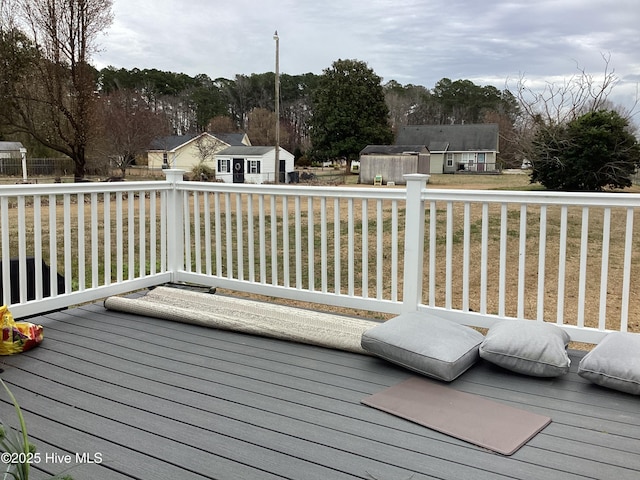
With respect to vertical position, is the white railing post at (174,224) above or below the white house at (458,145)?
below

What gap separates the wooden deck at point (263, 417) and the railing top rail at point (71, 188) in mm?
876

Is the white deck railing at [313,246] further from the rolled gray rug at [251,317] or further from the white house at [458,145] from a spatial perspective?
the white house at [458,145]

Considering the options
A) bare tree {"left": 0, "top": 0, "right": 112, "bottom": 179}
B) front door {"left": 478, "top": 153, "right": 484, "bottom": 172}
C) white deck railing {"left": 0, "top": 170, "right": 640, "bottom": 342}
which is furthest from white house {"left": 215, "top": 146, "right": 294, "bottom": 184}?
white deck railing {"left": 0, "top": 170, "right": 640, "bottom": 342}

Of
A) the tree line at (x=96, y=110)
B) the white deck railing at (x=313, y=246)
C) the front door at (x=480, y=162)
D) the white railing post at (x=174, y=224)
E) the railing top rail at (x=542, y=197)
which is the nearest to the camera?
the railing top rail at (x=542, y=197)

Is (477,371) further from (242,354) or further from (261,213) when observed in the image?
(261,213)

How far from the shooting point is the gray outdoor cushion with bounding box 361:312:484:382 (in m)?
2.42

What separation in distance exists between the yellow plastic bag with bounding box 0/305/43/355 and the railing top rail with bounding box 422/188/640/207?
2361mm

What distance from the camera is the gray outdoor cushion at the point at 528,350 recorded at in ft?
8.00

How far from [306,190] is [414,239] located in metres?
0.80

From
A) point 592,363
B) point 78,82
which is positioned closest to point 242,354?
point 592,363

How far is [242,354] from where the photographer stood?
9.14ft

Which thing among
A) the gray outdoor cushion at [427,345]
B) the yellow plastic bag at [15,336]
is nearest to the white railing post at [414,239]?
the gray outdoor cushion at [427,345]

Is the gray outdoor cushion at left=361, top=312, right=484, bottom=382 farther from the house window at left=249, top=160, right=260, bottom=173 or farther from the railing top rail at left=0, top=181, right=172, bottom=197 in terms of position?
the house window at left=249, top=160, right=260, bottom=173

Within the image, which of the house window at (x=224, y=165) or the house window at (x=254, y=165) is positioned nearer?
the house window at (x=254, y=165)
